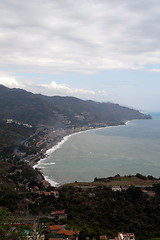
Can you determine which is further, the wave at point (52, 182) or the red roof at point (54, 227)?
the wave at point (52, 182)

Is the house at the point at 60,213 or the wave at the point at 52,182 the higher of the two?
the house at the point at 60,213

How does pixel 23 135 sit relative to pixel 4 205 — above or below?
above

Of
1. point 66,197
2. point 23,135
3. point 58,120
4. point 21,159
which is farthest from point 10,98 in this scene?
point 66,197

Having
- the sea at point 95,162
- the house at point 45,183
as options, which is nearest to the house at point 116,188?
the sea at point 95,162

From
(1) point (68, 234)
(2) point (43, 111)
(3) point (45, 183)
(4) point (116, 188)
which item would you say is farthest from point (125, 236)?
(2) point (43, 111)

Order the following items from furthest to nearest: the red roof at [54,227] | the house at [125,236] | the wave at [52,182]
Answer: the wave at [52,182] < the red roof at [54,227] < the house at [125,236]

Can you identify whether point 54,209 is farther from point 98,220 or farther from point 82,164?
point 82,164

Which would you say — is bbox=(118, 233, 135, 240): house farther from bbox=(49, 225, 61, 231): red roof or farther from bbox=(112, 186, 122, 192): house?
bbox=(112, 186, 122, 192): house

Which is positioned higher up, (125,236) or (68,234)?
(68,234)

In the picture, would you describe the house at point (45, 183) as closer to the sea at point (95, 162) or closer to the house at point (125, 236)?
the sea at point (95, 162)

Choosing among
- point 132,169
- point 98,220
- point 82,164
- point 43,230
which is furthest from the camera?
point 82,164

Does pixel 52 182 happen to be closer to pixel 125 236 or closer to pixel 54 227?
pixel 54 227
